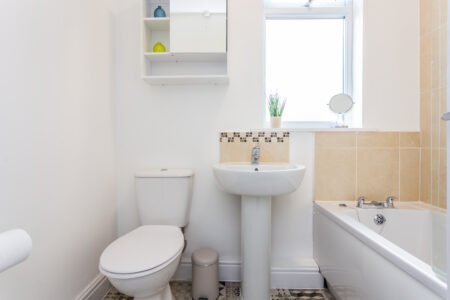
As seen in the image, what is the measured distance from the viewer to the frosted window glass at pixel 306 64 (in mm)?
1769

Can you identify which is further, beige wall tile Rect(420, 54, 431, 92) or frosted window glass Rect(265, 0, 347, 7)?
frosted window glass Rect(265, 0, 347, 7)

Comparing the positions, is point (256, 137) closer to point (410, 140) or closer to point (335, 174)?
point (335, 174)

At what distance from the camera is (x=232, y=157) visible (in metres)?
1.64

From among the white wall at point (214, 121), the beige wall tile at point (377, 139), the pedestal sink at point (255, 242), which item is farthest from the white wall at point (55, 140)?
the beige wall tile at point (377, 139)

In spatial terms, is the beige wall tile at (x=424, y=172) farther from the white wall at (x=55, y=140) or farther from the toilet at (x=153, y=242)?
the white wall at (x=55, y=140)

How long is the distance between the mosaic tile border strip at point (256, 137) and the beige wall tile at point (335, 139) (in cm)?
23

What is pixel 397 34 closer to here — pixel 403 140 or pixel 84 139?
pixel 403 140

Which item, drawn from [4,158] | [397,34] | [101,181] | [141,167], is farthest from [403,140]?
[4,158]

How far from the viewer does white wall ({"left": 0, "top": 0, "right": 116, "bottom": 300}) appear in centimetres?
87

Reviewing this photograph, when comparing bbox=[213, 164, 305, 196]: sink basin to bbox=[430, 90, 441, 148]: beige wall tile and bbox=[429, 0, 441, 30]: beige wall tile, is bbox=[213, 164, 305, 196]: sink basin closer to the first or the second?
bbox=[430, 90, 441, 148]: beige wall tile

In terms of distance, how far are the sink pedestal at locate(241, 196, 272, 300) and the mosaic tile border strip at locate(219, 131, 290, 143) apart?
0.47 metres

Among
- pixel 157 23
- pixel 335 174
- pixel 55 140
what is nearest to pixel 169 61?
pixel 157 23

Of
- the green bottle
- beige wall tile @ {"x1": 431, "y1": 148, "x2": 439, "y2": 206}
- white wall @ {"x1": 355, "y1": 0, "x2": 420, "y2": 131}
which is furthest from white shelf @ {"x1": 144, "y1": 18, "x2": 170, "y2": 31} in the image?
beige wall tile @ {"x1": 431, "y1": 148, "x2": 439, "y2": 206}

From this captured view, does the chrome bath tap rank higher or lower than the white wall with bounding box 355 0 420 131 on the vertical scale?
lower
